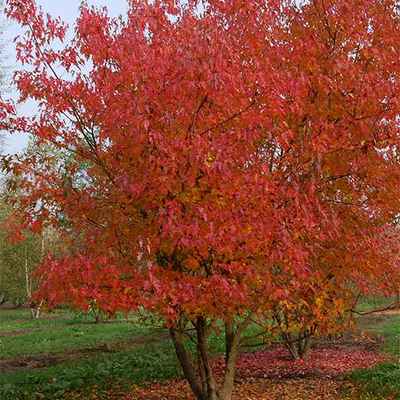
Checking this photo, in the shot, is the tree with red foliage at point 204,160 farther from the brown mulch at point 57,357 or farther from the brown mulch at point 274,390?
the brown mulch at point 57,357

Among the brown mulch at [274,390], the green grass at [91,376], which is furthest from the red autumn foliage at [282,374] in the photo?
the green grass at [91,376]

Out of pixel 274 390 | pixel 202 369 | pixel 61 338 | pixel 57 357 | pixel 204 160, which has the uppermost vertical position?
pixel 204 160

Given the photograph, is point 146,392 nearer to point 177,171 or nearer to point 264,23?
point 177,171

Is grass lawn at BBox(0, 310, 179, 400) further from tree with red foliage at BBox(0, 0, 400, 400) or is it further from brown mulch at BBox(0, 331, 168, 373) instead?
tree with red foliage at BBox(0, 0, 400, 400)

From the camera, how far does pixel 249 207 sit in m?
6.73

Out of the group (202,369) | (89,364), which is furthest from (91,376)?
(202,369)

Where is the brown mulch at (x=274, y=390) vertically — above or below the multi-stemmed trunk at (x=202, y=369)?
below

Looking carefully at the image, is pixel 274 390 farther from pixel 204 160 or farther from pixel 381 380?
pixel 204 160

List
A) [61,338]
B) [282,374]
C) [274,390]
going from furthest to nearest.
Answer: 1. [61,338]
2. [282,374]
3. [274,390]

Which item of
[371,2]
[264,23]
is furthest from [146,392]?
[371,2]

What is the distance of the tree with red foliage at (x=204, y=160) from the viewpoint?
643 cm

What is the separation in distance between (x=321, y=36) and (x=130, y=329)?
735 inches

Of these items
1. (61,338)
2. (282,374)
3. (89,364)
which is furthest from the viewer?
(61,338)

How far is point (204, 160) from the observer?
6277 mm
